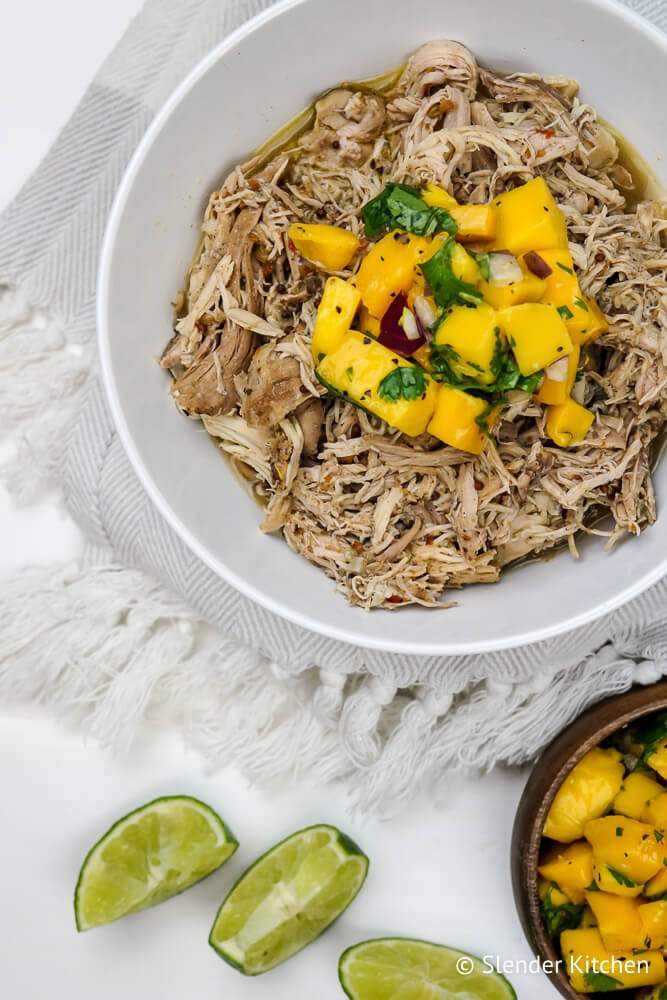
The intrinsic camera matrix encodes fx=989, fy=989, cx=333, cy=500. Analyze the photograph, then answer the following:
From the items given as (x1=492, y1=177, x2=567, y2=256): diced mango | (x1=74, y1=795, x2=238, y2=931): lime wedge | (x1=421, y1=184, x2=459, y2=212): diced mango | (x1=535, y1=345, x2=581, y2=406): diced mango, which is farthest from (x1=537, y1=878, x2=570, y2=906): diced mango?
(x1=421, y1=184, x2=459, y2=212): diced mango

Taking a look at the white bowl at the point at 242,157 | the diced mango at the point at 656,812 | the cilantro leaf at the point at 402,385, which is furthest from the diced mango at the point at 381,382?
the diced mango at the point at 656,812

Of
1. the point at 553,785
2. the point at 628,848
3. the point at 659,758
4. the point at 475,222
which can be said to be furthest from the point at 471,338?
the point at 628,848

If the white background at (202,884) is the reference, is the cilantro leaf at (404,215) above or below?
above

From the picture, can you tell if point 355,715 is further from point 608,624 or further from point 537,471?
point 537,471

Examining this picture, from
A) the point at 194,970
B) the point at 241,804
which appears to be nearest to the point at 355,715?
the point at 241,804

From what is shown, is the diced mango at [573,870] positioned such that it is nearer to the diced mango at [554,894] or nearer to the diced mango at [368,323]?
the diced mango at [554,894]

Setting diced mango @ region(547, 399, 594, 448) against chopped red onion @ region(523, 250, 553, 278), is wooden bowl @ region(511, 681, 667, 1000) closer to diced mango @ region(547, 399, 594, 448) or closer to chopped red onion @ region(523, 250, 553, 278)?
diced mango @ region(547, 399, 594, 448)

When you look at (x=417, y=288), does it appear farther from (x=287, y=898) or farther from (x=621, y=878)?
(x=287, y=898)
